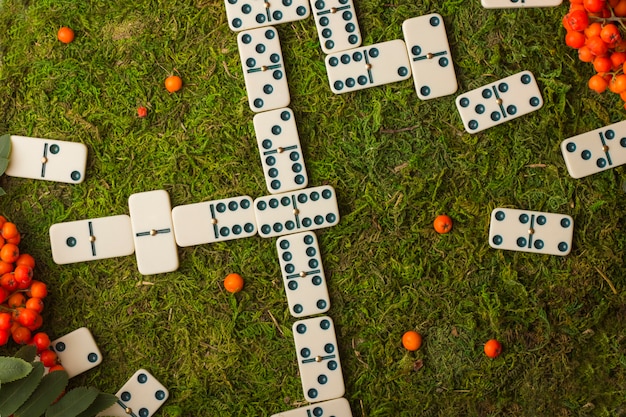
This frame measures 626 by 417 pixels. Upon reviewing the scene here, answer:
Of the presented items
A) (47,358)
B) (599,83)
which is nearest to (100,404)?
(47,358)

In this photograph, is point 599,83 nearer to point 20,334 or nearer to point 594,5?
point 594,5

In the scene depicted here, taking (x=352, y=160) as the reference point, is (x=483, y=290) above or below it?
below

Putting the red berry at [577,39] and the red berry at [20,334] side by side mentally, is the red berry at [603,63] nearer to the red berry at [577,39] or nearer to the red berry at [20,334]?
the red berry at [577,39]

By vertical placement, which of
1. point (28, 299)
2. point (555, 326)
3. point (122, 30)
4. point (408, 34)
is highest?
point (122, 30)

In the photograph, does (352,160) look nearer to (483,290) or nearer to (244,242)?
(244,242)

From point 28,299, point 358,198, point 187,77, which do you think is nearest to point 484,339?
point 358,198

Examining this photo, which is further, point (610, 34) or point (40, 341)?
point (40, 341)

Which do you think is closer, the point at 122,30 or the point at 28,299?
the point at 28,299
